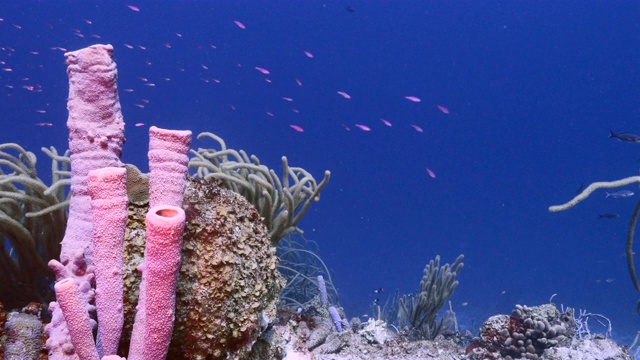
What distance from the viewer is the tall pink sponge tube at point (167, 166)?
66.7 inches

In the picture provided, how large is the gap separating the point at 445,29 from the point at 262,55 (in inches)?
1480

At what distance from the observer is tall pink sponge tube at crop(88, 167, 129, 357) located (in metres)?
1.54

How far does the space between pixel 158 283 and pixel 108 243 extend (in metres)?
0.25

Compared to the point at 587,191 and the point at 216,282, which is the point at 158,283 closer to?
the point at 216,282

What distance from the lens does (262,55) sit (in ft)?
256

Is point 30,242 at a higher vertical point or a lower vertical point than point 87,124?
lower

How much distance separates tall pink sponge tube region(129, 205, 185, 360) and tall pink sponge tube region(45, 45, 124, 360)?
14.7 inches

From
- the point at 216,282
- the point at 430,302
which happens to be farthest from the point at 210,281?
the point at 430,302

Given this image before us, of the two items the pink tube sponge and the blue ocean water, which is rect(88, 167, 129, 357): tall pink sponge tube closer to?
the pink tube sponge

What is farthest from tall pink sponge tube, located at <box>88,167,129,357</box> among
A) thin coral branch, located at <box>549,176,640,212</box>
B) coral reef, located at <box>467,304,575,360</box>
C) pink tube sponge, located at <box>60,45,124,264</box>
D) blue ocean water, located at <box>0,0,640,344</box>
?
blue ocean water, located at <box>0,0,640,344</box>

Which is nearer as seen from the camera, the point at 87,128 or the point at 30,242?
the point at 87,128

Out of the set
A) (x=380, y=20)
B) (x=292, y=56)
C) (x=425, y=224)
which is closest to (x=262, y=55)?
(x=292, y=56)

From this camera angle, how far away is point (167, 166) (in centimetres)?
173

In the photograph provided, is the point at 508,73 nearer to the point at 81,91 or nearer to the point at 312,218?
the point at 312,218
